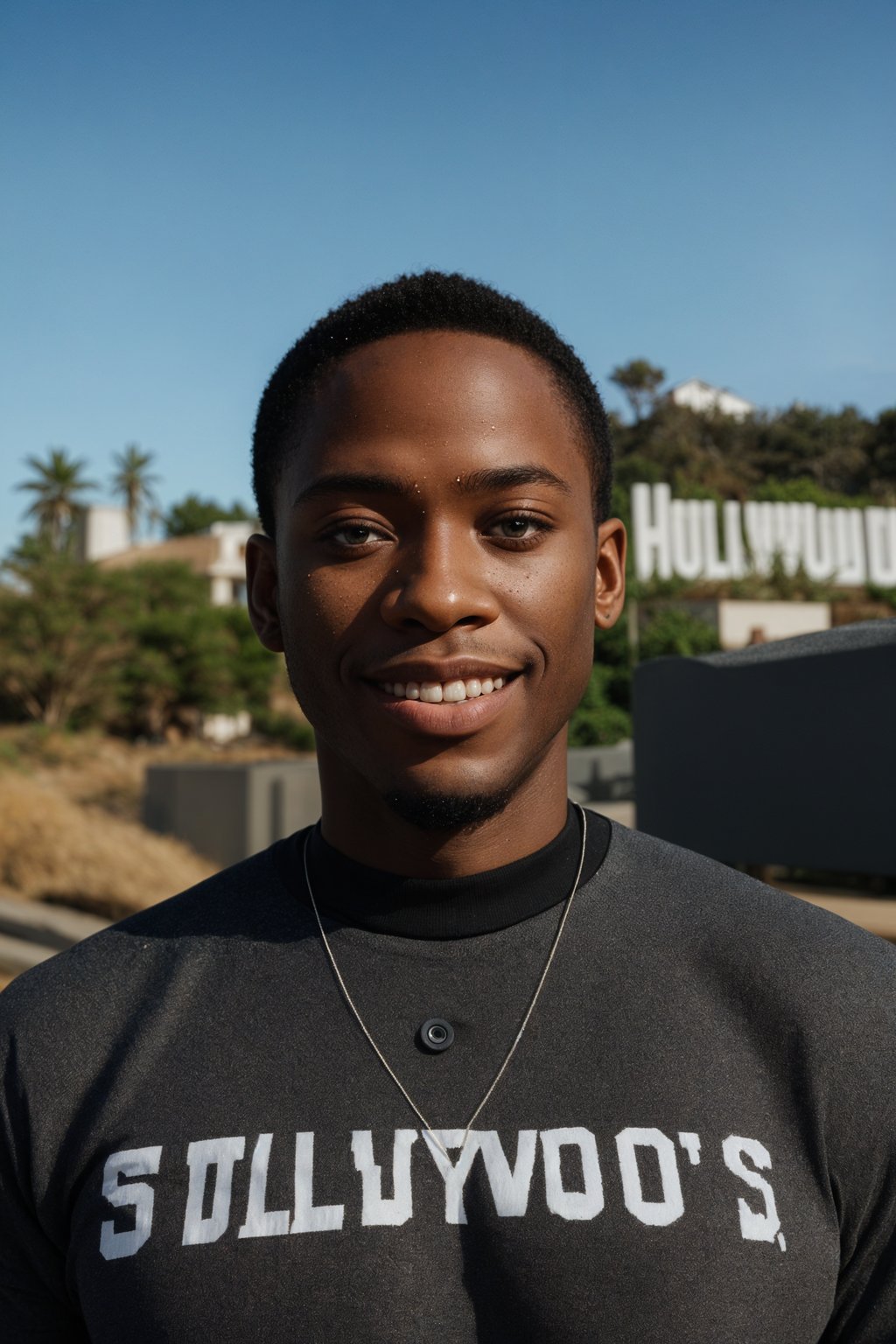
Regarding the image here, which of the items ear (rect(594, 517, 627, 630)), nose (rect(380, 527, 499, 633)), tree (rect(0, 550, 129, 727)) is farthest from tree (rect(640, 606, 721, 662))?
nose (rect(380, 527, 499, 633))

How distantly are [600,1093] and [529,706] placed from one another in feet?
1.62


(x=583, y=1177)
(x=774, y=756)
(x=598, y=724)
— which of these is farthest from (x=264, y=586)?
(x=598, y=724)

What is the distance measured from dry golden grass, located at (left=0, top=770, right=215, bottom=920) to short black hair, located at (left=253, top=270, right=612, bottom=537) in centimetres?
1009

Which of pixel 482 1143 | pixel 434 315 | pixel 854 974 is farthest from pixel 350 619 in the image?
pixel 854 974

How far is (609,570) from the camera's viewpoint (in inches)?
75.9

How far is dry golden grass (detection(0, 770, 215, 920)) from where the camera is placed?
11844 millimetres

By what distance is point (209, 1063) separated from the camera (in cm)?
158

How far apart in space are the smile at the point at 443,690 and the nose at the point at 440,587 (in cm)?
7

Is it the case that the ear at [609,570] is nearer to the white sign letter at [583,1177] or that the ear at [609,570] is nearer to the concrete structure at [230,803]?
the white sign letter at [583,1177]

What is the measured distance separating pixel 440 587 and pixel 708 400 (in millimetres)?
74570

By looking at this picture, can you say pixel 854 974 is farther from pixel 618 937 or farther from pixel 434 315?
pixel 434 315

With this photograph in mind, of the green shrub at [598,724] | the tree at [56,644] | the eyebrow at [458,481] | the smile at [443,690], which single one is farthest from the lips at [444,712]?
the tree at [56,644]

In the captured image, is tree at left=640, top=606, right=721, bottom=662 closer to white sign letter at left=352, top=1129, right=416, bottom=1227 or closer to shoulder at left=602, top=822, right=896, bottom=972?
shoulder at left=602, top=822, right=896, bottom=972

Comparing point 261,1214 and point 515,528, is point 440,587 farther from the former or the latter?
point 261,1214
